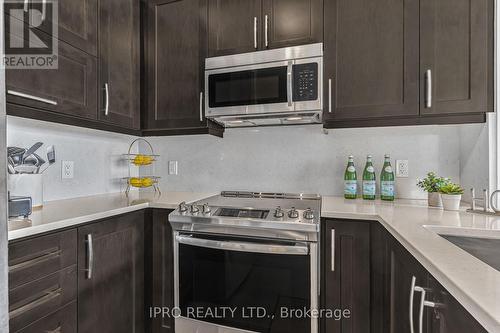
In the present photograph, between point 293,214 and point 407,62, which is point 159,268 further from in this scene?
point 407,62

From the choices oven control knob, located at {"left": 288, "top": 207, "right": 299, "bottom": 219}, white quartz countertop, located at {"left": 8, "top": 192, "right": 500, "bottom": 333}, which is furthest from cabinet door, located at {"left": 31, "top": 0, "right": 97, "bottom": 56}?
oven control knob, located at {"left": 288, "top": 207, "right": 299, "bottom": 219}

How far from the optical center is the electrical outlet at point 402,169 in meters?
1.73

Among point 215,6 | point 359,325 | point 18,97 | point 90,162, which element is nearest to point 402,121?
point 359,325

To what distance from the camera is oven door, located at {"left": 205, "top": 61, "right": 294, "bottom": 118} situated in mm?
1540

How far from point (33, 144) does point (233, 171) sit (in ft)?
4.14

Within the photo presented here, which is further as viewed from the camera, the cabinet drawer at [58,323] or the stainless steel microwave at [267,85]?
the stainless steel microwave at [267,85]

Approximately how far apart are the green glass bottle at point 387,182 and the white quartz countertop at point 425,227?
7cm

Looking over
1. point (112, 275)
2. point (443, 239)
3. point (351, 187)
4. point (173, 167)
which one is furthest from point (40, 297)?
point (351, 187)

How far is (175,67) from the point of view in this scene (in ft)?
5.99

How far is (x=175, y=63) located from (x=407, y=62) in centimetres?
142

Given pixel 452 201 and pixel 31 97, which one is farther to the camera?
pixel 452 201

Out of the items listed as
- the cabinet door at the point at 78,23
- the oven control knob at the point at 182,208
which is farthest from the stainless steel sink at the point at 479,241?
the cabinet door at the point at 78,23

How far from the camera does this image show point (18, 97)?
1149mm

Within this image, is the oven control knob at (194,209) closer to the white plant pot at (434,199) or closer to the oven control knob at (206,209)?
the oven control knob at (206,209)
